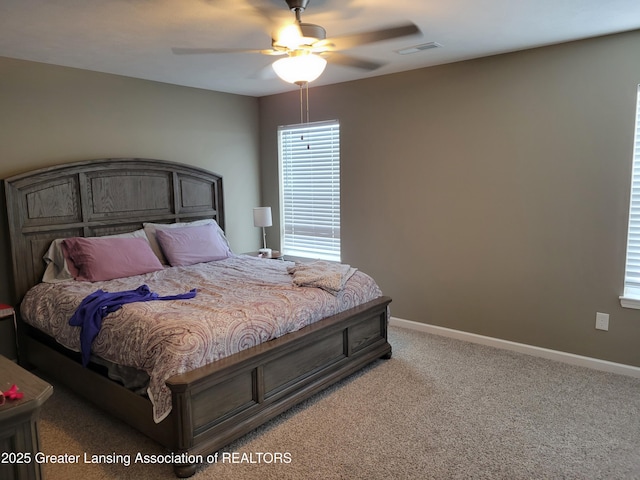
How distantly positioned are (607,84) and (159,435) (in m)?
3.80

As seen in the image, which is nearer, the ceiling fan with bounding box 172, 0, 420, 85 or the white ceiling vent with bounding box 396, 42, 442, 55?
the ceiling fan with bounding box 172, 0, 420, 85

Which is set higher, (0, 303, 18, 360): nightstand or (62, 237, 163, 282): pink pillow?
(62, 237, 163, 282): pink pillow

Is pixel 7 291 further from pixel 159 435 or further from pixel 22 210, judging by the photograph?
pixel 159 435

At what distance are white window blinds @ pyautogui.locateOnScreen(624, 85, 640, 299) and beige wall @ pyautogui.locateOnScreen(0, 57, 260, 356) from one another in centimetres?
388

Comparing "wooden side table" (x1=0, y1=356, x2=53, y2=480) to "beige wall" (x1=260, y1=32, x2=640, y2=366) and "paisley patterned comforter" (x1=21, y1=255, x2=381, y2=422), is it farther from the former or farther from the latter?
"beige wall" (x1=260, y1=32, x2=640, y2=366)

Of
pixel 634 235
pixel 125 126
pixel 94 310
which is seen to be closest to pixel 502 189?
pixel 634 235

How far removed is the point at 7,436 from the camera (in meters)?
1.60

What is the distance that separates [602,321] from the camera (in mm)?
3492

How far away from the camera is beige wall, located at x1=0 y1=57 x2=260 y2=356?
366 cm

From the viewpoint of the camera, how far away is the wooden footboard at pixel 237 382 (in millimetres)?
2369

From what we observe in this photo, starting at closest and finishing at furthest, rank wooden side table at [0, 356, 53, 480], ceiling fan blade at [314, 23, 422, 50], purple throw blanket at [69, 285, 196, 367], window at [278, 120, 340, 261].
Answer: wooden side table at [0, 356, 53, 480] < purple throw blanket at [69, 285, 196, 367] < ceiling fan blade at [314, 23, 422, 50] < window at [278, 120, 340, 261]

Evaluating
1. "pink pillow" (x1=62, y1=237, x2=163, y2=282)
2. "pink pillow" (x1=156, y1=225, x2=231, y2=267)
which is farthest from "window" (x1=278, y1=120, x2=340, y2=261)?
"pink pillow" (x1=62, y1=237, x2=163, y2=282)

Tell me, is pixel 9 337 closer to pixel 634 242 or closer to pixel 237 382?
pixel 237 382

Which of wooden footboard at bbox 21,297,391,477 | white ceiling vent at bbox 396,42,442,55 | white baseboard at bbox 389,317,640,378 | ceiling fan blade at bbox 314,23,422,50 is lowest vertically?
white baseboard at bbox 389,317,640,378
